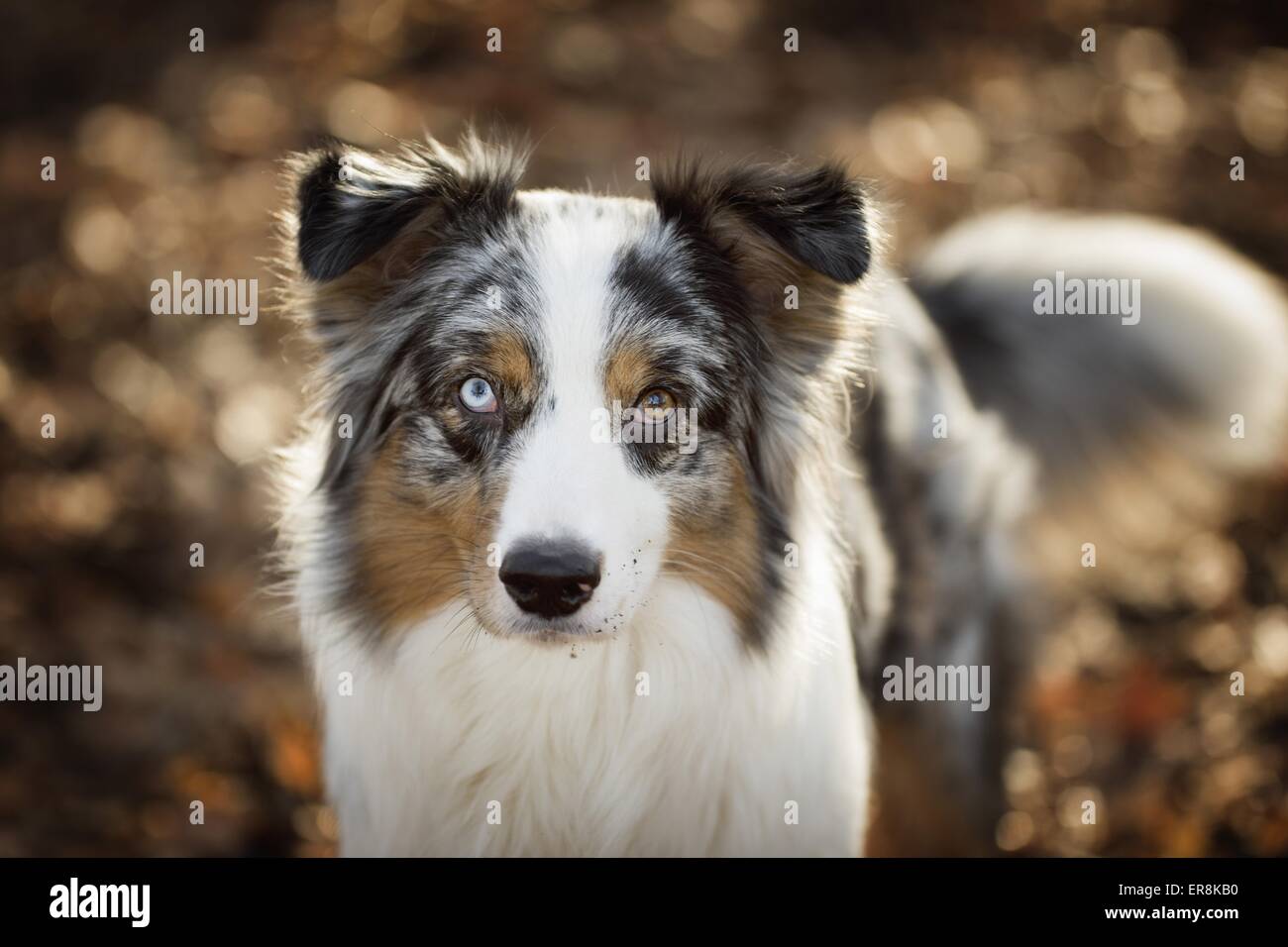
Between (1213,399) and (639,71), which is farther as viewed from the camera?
(639,71)

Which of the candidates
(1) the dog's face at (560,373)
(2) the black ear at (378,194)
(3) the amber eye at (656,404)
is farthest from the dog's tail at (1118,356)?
(2) the black ear at (378,194)

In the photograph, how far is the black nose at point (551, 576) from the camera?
2.65 metres

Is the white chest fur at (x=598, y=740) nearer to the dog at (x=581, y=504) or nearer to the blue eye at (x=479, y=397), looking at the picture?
the dog at (x=581, y=504)

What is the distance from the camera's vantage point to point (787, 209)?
303 cm

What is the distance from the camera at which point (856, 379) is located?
11.6 ft

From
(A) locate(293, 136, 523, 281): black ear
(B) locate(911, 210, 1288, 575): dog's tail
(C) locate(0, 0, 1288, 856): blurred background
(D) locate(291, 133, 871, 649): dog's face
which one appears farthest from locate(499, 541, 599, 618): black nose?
(B) locate(911, 210, 1288, 575): dog's tail

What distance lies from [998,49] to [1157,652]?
5.77 meters

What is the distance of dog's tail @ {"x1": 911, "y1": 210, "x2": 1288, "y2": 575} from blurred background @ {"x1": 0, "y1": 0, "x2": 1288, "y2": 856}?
1080 mm

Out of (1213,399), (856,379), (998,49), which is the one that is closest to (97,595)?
(856,379)

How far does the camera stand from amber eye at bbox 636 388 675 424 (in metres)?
2.95

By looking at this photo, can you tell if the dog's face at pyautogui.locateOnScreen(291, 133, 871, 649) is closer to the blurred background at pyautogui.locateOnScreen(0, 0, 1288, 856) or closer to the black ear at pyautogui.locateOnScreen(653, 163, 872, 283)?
the black ear at pyautogui.locateOnScreen(653, 163, 872, 283)

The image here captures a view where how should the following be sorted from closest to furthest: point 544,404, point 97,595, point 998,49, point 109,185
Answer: point 544,404 → point 97,595 → point 109,185 → point 998,49

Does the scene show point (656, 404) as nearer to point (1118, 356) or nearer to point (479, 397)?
point (479, 397)

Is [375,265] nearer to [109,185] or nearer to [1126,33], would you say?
[109,185]
